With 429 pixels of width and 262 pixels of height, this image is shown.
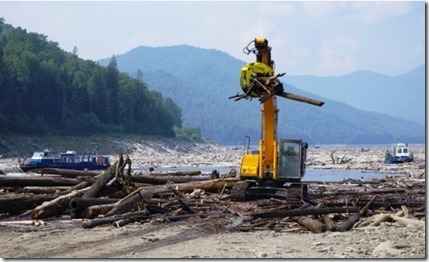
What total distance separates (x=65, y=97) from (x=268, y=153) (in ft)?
331

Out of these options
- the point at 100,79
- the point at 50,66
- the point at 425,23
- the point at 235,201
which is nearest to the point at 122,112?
the point at 100,79

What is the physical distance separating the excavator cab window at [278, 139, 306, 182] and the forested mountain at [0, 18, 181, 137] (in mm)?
79258

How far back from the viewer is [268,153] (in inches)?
808

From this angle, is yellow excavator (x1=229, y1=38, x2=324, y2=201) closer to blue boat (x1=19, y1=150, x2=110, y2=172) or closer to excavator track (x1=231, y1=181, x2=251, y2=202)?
excavator track (x1=231, y1=181, x2=251, y2=202)

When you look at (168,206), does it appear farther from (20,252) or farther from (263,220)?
(20,252)

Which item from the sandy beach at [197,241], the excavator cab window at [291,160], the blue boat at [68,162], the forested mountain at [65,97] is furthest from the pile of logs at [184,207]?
the forested mountain at [65,97]

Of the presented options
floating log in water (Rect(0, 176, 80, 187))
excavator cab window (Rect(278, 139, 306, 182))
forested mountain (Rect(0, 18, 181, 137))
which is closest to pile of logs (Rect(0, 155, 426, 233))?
floating log in water (Rect(0, 176, 80, 187))

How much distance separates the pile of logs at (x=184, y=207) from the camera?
A: 52.1 feet

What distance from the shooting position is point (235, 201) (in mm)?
20422

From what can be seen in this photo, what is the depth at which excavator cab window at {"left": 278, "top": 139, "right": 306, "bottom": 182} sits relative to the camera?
1989 cm

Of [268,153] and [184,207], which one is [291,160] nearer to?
[268,153]

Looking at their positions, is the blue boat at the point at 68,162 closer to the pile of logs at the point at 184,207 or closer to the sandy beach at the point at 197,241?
the pile of logs at the point at 184,207

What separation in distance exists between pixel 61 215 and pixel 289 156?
21.4ft

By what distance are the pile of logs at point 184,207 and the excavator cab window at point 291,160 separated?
74 cm
